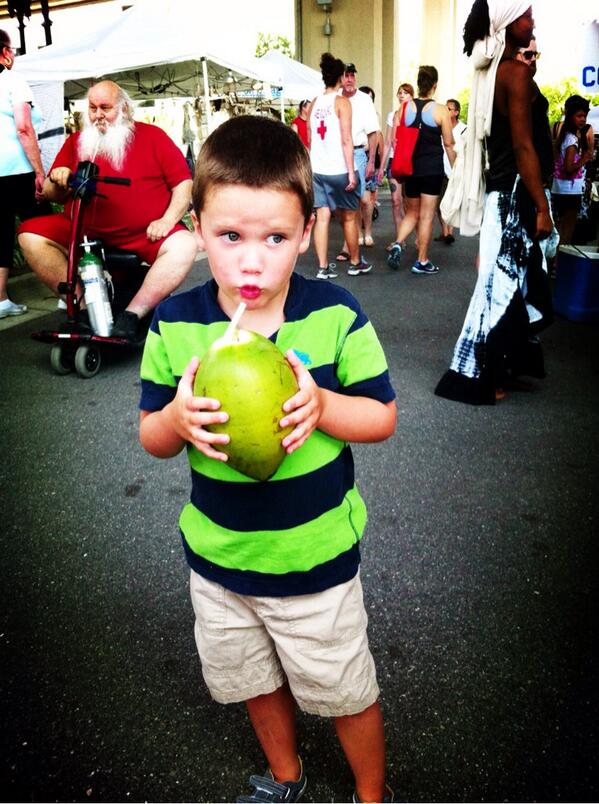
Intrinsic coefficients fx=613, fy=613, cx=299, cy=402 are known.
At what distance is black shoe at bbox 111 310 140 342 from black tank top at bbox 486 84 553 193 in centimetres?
269

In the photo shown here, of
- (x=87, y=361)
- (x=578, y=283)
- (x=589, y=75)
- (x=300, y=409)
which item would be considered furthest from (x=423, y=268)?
(x=300, y=409)

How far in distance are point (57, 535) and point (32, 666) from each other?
0.77 metres

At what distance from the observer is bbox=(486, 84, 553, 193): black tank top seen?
3443 mm

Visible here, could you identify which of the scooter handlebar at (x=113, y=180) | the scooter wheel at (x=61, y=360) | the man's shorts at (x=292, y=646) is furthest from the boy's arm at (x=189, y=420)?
the scooter wheel at (x=61, y=360)

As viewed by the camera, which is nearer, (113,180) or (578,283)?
(113,180)

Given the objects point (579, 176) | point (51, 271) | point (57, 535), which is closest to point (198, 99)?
point (579, 176)

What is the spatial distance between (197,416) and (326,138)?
6675 millimetres

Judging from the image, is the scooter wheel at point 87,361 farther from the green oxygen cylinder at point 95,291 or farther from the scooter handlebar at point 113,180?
the scooter handlebar at point 113,180

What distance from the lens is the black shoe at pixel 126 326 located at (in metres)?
4.55

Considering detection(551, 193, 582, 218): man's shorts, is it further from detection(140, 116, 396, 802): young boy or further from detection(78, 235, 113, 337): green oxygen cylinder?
detection(140, 116, 396, 802): young boy

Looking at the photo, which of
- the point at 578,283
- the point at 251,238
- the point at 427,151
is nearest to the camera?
the point at 251,238

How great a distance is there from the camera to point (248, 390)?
1.03 meters

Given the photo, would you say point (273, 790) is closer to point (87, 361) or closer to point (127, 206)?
point (87, 361)

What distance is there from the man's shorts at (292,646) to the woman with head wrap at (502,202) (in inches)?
107
